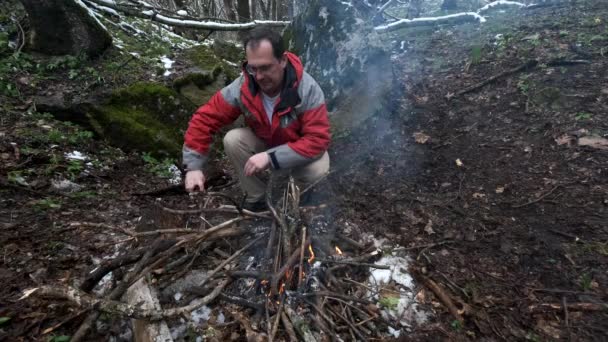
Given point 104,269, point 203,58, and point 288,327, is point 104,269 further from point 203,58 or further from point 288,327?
point 203,58

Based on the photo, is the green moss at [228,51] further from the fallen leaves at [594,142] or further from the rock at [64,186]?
the fallen leaves at [594,142]

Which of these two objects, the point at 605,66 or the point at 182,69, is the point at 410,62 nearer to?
the point at 605,66

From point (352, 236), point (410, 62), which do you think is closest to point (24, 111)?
point (352, 236)

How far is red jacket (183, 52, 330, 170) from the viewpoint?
9.80 feet

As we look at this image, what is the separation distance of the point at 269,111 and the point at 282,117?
0.16 meters

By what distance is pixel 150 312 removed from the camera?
192 cm

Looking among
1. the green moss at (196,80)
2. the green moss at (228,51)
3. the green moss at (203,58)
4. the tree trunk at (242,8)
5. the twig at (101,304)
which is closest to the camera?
the twig at (101,304)

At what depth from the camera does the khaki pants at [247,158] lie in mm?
3453

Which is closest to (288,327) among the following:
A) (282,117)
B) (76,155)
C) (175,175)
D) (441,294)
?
(441,294)

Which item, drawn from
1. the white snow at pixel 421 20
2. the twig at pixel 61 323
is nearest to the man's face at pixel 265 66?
the twig at pixel 61 323

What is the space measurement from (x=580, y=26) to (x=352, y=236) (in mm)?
6756

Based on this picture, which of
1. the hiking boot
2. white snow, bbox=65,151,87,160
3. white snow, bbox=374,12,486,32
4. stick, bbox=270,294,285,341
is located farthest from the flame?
white snow, bbox=374,12,486,32

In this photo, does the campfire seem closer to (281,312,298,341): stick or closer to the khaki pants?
(281,312,298,341): stick

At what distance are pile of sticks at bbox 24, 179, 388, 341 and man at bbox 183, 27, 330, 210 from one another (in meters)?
0.34
